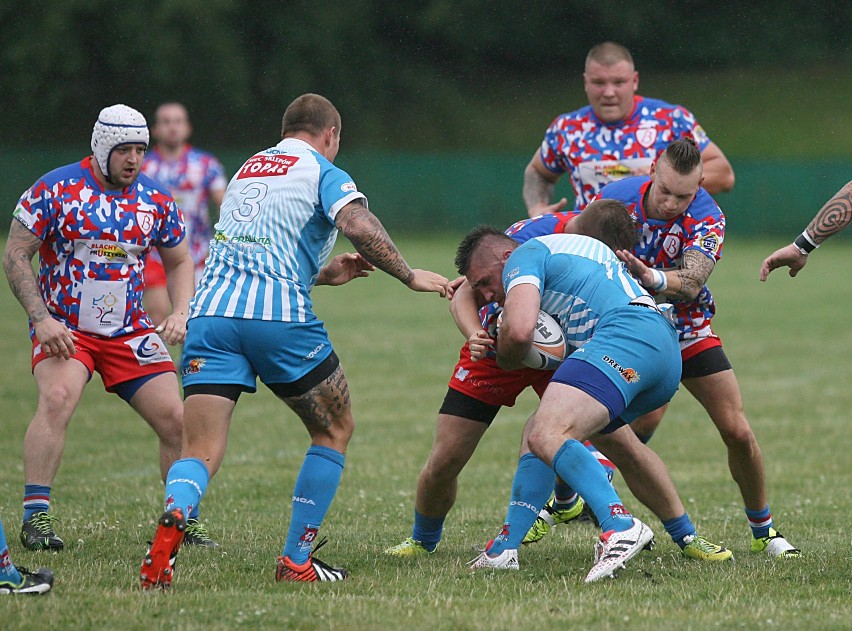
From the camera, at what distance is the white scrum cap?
6.24 meters

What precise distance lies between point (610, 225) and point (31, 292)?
286 centimetres

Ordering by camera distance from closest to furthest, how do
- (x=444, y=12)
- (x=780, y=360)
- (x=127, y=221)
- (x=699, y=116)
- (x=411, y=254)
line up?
(x=127, y=221)
(x=780, y=360)
(x=411, y=254)
(x=444, y=12)
(x=699, y=116)

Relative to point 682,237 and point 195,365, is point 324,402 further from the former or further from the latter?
point 682,237

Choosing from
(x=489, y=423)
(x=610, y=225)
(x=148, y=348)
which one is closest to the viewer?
(x=610, y=225)

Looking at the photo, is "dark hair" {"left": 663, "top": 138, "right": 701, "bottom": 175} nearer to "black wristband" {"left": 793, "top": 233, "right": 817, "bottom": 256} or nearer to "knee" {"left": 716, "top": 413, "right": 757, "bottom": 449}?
"black wristband" {"left": 793, "top": 233, "right": 817, "bottom": 256}

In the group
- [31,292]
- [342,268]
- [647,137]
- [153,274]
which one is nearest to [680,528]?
[342,268]

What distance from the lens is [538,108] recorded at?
5038 centimetres

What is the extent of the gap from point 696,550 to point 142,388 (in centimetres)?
297

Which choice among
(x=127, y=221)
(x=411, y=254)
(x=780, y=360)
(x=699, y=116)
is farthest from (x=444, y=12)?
(x=127, y=221)

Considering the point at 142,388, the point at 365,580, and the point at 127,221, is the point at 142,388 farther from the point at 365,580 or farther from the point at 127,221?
the point at 365,580

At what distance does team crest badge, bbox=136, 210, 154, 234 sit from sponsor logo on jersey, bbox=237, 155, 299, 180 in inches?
43.4

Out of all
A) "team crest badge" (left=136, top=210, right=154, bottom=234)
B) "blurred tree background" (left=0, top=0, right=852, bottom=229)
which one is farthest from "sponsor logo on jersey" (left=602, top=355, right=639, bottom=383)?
"blurred tree background" (left=0, top=0, right=852, bottom=229)

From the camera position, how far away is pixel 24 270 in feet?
20.1

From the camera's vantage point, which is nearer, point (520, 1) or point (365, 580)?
point (365, 580)
